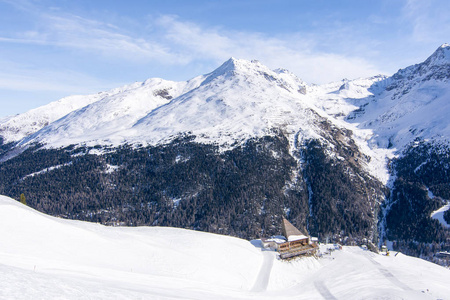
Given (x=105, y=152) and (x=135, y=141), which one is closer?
(x=105, y=152)

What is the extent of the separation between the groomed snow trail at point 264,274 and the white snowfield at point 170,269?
14 cm

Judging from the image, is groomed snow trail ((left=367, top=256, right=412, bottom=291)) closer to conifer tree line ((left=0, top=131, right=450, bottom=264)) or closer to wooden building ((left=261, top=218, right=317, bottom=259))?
wooden building ((left=261, top=218, right=317, bottom=259))

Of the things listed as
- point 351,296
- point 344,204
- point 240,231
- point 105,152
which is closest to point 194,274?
point 351,296

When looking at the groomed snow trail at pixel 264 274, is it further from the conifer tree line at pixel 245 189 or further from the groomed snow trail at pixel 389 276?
the conifer tree line at pixel 245 189

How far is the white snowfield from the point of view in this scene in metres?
17.3

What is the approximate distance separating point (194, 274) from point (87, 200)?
326 feet

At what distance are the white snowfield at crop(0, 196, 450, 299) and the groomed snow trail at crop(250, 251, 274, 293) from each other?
144 millimetres

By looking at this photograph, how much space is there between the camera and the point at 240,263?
123ft

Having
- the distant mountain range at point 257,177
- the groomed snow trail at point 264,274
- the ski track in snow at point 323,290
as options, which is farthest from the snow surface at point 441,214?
the groomed snow trail at point 264,274

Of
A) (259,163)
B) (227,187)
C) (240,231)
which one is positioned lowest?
(240,231)

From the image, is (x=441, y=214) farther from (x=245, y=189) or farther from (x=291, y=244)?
(x=291, y=244)

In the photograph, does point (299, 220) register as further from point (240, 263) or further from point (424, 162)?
point (424, 162)

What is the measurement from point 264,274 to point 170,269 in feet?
50.1

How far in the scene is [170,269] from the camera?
93.6ft
